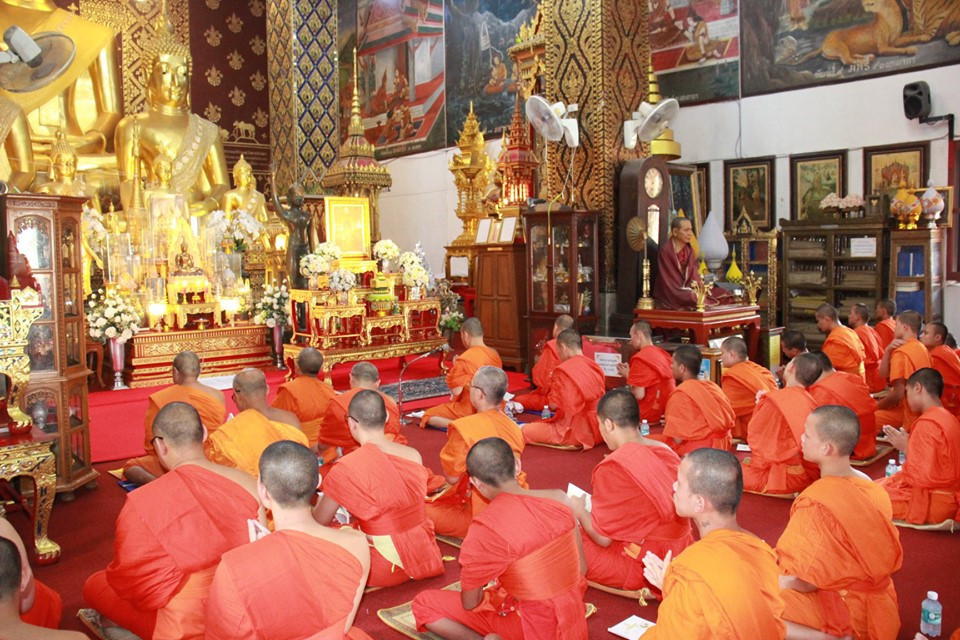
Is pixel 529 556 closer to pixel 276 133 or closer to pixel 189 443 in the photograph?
pixel 189 443

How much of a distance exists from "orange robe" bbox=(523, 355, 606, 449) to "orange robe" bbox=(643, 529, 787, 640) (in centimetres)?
399

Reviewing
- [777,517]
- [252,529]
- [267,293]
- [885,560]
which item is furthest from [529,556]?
[267,293]

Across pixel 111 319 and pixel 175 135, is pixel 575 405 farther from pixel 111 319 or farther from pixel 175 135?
pixel 175 135

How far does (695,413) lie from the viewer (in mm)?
5742

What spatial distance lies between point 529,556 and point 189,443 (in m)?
1.50

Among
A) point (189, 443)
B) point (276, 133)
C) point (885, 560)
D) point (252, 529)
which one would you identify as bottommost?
point (885, 560)

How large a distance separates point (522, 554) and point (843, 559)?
1.18m

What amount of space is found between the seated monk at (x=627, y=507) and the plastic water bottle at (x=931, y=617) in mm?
998

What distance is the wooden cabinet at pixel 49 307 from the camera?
17.6 feet

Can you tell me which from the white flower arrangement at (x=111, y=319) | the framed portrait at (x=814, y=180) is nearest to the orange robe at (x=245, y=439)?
the white flower arrangement at (x=111, y=319)

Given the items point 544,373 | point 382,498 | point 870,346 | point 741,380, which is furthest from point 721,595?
point 870,346

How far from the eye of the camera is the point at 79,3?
14484 mm

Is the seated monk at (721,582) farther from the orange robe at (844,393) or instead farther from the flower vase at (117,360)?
the flower vase at (117,360)

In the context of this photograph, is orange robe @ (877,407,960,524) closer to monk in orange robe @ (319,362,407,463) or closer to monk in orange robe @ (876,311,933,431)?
monk in orange robe @ (876,311,933,431)
